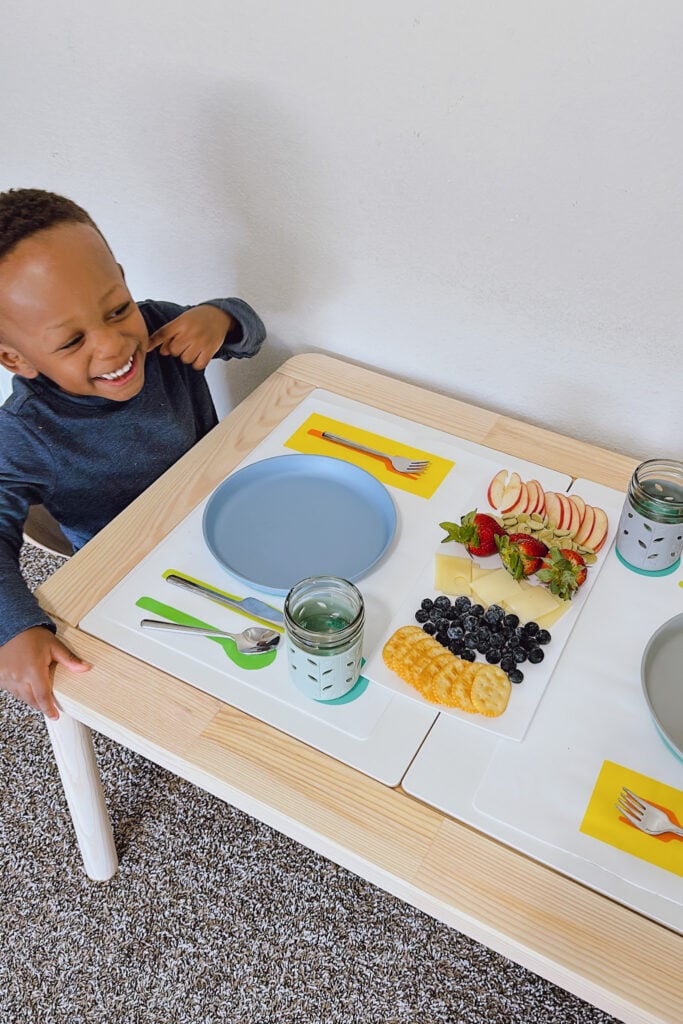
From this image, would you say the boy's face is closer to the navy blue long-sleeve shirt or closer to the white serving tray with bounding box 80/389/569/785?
the navy blue long-sleeve shirt

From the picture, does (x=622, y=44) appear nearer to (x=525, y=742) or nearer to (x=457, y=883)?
(x=525, y=742)

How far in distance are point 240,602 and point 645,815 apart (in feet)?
1.43

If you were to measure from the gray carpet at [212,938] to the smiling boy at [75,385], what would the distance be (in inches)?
20.2

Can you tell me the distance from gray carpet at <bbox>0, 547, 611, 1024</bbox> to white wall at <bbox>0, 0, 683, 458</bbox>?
0.78m

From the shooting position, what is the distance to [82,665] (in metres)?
0.82

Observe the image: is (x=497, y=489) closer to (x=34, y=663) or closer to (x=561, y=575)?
(x=561, y=575)

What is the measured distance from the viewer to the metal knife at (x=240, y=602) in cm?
86

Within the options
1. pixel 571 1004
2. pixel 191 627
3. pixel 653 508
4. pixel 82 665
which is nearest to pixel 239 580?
pixel 191 627

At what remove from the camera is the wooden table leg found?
3.22ft

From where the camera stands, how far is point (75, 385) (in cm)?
101

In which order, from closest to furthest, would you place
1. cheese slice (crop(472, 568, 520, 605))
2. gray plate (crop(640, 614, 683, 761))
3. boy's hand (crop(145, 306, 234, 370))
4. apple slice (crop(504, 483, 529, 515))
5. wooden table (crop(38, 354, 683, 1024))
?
wooden table (crop(38, 354, 683, 1024)) → gray plate (crop(640, 614, 683, 761)) → cheese slice (crop(472, 568, 520, 605)) → apple slice (crop(504, 483, 529, 515)) → boy's hand (crop(145, 306, 234, 370))

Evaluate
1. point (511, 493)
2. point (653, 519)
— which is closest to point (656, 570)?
point (653, 519)

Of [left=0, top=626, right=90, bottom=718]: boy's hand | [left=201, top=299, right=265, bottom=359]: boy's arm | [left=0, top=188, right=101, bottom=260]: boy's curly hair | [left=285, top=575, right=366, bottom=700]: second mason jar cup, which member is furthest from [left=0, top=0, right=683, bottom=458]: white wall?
[left=0, top=626, right=90, bottom=718]: boy's hand

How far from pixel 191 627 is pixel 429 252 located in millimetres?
590
